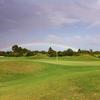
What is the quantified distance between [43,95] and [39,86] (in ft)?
8.33

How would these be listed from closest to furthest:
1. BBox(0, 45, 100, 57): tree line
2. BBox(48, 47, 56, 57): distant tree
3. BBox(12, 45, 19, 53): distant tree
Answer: BBox(48, 47, 56, 57): distant tree, BBox(0, 45, 100, 57): tree line, BBox(12, 45, 19, 53): distant tree

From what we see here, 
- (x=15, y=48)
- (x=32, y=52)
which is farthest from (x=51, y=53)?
(x=15, y=48)

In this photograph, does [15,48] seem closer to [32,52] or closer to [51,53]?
[32,52]

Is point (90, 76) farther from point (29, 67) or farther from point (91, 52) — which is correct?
point (91, 52)

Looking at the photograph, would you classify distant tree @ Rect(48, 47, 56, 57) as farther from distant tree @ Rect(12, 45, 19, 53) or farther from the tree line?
distant tree @ Rect(12, 45, 19, 53)

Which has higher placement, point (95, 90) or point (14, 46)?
point (14, 46)

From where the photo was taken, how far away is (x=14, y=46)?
10031cm

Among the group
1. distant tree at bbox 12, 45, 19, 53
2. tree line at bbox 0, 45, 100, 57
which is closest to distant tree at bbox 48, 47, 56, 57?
tree line at bbox 0, 45, 100, 57

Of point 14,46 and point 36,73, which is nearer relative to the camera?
point 36,73

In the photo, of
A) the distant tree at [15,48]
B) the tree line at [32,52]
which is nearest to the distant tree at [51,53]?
the tree line at [32,52]

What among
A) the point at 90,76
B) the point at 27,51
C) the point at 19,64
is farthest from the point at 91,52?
the point at 90,76

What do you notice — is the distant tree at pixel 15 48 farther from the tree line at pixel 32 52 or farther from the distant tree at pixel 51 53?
the distant tree at pixel 51 53

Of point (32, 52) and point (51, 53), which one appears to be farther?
point (32, 52)

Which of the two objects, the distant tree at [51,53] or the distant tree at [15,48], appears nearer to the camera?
the distant tree at [51,53]
